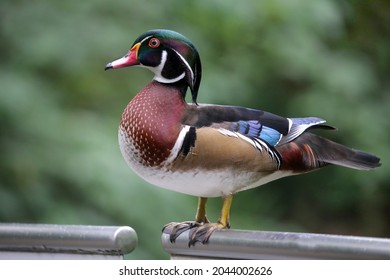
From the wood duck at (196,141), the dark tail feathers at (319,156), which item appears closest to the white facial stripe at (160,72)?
the wood duck at (196,141)

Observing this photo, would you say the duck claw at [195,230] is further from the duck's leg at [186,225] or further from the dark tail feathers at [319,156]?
the dark tail feathers at [319,156]

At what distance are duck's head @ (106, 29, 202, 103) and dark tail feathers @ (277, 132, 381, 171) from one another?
6.0 inches

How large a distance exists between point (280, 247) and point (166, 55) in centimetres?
32

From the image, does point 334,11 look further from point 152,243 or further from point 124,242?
point 124,242

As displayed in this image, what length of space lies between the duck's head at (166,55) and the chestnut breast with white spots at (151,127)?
30mm

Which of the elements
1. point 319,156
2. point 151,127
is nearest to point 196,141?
point 151,127

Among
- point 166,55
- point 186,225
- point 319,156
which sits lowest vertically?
point 186,225

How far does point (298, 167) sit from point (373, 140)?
152 cm

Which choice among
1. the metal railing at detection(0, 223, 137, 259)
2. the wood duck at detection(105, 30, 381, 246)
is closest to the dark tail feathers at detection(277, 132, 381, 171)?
the wood duck at detection(105, 30, 381, 246)

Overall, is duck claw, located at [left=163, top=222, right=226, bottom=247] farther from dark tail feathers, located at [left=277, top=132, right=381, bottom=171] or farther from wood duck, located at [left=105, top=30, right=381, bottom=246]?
dark tail feathers, located at [left=277, top=132, right=381, bottom=171]

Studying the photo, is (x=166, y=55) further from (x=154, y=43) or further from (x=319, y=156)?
(x=319, y=156)

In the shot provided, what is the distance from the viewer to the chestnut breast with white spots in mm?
1150

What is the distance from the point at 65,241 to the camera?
3.63 feet

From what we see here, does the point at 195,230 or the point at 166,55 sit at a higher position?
the point at 166,55
